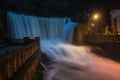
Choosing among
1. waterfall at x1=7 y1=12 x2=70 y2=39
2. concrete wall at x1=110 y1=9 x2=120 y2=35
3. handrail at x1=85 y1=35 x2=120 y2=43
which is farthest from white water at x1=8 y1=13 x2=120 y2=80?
concrete wall at x1=110 y1=9 x2=120 y2=35

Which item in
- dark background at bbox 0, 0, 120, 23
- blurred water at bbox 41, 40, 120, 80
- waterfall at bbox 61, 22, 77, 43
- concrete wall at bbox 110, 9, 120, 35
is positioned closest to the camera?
blurred water at bbox 41, 40, 120, 80

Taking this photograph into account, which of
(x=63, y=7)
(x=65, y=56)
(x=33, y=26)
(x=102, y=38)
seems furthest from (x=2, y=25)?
(x=63, y=7)

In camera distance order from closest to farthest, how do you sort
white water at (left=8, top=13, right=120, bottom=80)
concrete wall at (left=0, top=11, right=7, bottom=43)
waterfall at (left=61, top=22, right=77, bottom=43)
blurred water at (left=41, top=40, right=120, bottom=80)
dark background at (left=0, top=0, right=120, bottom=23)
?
blurred water at (left=41, top=40, right=120, bottom=80) → white water at (left=8, top=13, right=120, bottom=80) → concrete wall at (left=0, top=11, right=7, bottom=43) → waterfall at (left=61, top=22, right=77, bottom=43) → dark background at (left=0, top=0, right=120, bottom=23)

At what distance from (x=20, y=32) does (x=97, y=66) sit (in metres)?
14.5

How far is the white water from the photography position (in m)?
13.7

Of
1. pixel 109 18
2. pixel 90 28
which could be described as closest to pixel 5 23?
pixel 90 28

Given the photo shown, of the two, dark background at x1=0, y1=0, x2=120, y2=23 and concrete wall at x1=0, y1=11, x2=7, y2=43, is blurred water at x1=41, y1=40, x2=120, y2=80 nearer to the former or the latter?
concrete wall at x1=0, y1=11, x2=7, y2=43

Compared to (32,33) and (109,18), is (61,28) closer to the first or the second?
(32,33)

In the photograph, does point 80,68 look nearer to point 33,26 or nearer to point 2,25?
point 2,25

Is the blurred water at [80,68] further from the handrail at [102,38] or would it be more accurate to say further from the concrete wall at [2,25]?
the concrete wall at [2,25]

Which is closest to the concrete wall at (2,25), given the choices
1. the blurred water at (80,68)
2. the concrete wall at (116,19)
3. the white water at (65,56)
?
the white water at (65,56)

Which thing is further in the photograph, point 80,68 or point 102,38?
point 102,38

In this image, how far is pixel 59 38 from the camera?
31.9 metres

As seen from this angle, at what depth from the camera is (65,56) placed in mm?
19891
